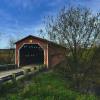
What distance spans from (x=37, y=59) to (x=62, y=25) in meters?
23.7

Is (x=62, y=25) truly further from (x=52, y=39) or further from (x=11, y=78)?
(x=11, y=78)

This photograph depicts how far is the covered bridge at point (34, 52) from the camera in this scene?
4088cm

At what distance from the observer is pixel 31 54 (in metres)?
48.0

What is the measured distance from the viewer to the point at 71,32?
2458 centimetres

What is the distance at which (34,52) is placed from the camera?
158 ft

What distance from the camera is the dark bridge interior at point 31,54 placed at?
45.2 meters

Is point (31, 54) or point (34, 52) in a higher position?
point (34, 52)

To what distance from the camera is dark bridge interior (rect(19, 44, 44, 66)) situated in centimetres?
4522

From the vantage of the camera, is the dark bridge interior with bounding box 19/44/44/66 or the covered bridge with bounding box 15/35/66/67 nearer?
the covered bridge with bounding box 15/35/66/67

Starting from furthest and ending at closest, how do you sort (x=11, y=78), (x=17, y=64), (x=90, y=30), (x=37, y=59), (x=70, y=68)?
1. (x=37, y=59)
2. (x=17, y=64)
3. (x=70, y=68)
4. (x=90, y=30)
5. (x=11, y=78)

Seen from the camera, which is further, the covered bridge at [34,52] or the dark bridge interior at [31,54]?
the dark bridge interior at [31,54]

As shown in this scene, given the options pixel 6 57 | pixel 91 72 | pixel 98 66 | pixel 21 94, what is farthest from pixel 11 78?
pixel 6 57

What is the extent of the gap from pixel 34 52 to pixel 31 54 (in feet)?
1.66

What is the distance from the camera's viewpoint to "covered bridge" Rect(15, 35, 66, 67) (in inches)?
1609
